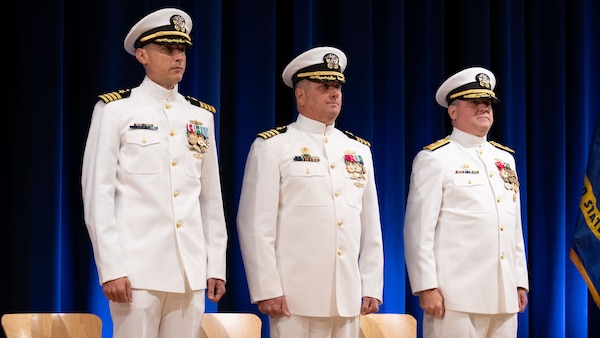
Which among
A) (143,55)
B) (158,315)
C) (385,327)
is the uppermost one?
(143,55)

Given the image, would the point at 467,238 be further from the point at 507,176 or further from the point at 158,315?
the point at 158,315

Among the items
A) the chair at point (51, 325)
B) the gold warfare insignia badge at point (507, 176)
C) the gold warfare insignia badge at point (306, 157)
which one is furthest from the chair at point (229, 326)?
the gold warfare insignia badge at point (507, 176)

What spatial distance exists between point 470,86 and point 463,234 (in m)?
0.76

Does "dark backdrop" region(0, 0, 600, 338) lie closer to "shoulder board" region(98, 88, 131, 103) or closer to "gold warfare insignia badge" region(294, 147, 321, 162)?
"gold warfare insignia badge" region(294, 147, 321, 162)

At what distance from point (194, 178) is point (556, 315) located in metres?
3.15

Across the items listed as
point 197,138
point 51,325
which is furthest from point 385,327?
point 51,325

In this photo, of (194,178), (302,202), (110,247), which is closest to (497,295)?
(302,202)

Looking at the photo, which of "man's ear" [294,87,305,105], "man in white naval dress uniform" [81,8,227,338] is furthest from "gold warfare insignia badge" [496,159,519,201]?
"man in white naval dress uniform" [81,8,227,338]

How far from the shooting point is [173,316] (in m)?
3.16

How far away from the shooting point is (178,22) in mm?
3426

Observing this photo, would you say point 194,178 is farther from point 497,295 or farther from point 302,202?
point 497,295

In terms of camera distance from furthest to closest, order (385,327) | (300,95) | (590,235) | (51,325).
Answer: (590,235)
(385,327)
(300,95)
(51,325)

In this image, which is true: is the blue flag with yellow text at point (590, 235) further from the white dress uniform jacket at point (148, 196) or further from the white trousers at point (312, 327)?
the white dress uniform jacket at point (148, 196)

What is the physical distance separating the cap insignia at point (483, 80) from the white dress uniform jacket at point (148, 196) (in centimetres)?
156
